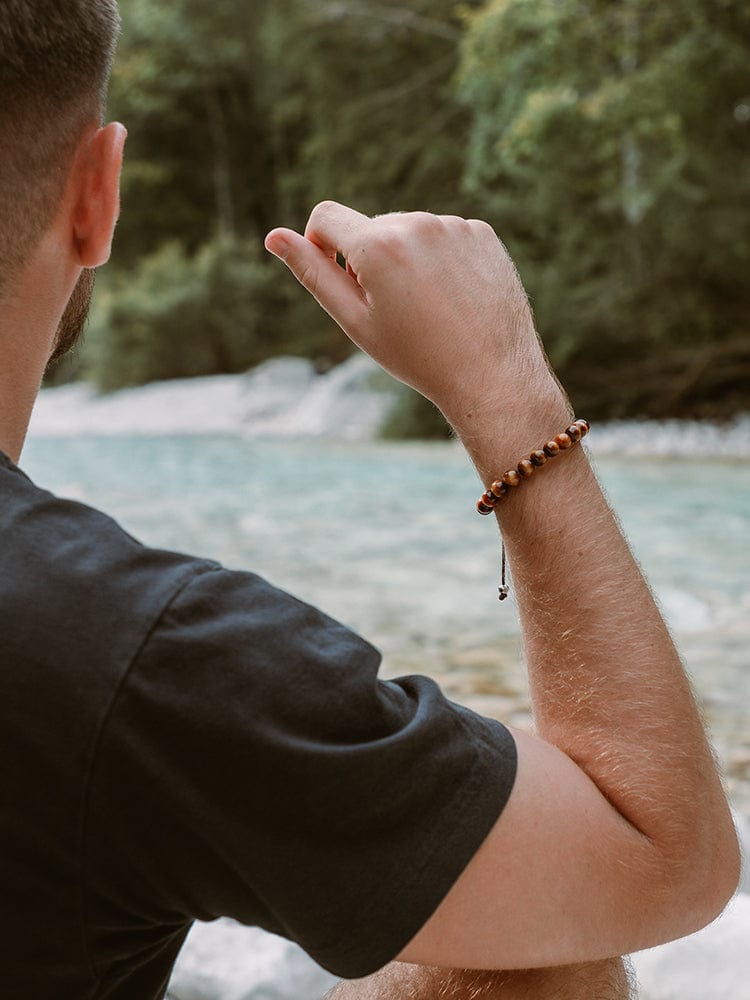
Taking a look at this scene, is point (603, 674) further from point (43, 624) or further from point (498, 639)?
point (498, 639)

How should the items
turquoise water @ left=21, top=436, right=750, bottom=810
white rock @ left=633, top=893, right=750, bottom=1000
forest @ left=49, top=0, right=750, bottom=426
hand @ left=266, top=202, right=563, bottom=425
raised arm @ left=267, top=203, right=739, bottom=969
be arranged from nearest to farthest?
1. raised arm @ left=267, top=203, right=739, bottom=969
2. hand @ left=266, top=202, right=563, bottom=425
3. white rock @ left=633, top=893, right=750, bottom=1000
4. turquoise water @ left=21, top=436, right=750, bottom=810
5. forest @ left=49, top=0, right=750, bottom=426

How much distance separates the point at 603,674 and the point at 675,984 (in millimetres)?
813

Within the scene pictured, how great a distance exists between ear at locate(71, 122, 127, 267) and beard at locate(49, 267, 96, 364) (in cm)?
7

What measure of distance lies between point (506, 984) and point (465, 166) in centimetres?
1785

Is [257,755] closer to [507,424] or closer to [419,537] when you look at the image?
[507,424]

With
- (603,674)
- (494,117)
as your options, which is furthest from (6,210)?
(494,117)

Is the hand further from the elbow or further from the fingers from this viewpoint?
the elbow

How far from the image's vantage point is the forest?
9625 millimetres

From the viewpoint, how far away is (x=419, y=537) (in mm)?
5875

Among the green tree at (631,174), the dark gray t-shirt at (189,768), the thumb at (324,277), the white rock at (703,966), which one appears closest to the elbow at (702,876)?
the dark gray t-shirt at (189,768)

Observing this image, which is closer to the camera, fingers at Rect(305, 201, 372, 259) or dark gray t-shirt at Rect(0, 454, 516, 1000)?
dark gray t-shirt at Rect(0, 454, 516, 1000)

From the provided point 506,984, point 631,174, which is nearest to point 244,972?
point 506,984

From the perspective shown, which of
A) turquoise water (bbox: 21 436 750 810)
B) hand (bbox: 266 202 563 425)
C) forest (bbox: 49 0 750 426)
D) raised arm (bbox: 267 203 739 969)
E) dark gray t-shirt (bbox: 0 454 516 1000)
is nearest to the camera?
dark gray t-shirt (bbox: 0 454 516 1000)

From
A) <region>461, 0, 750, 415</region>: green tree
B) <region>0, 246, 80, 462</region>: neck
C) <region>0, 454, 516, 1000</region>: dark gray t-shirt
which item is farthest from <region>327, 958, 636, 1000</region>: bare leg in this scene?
<region>461, 0, 750, 415</region>: green tree
